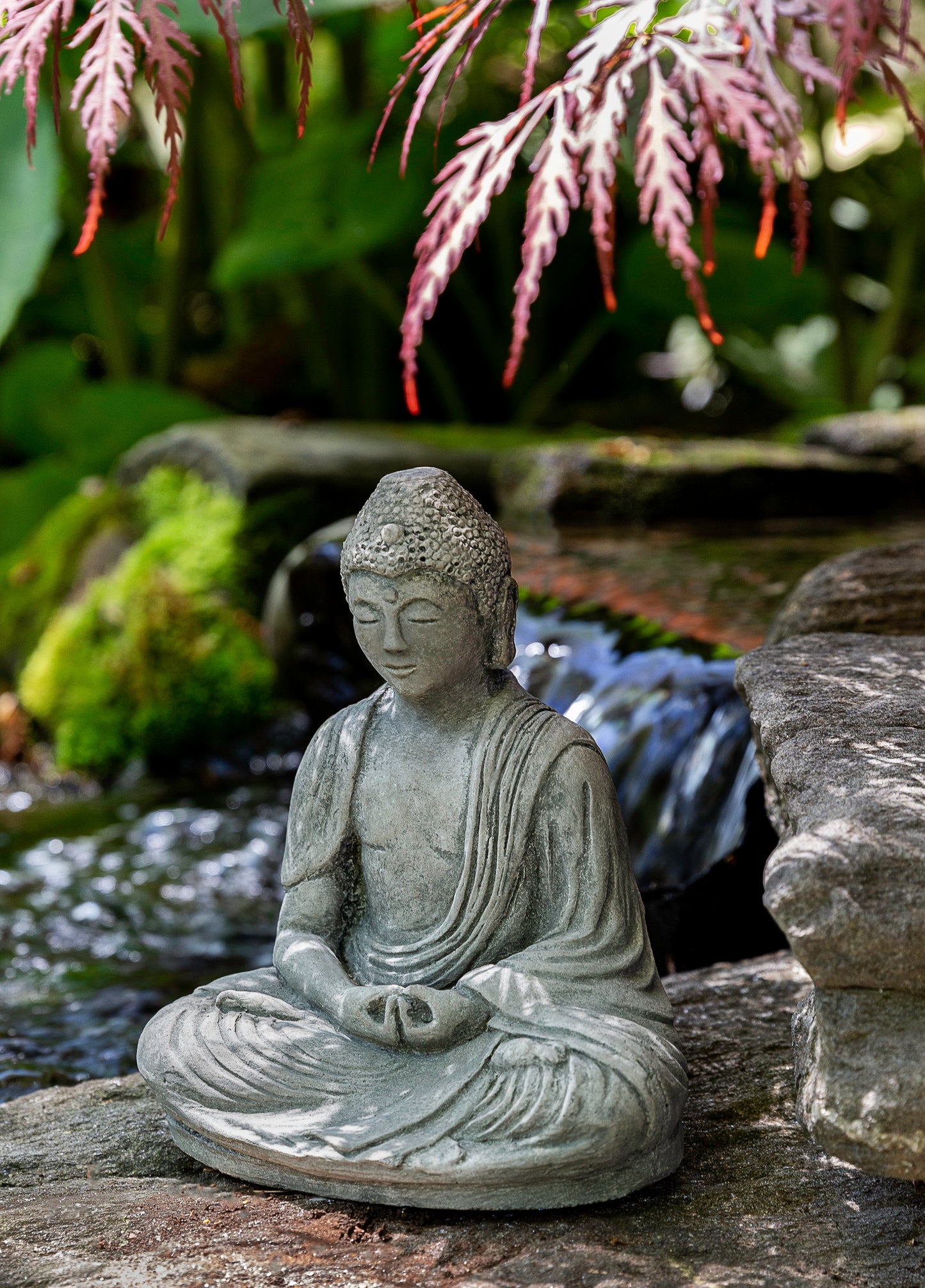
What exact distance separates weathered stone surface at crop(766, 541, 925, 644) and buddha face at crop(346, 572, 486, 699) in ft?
4.07

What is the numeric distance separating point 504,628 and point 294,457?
14.2 feet

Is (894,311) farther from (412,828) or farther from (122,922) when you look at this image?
(412,828)

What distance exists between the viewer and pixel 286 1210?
2.18 m

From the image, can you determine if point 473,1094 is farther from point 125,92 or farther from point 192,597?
point 192,597

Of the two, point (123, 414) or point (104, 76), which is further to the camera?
point (123, 414)

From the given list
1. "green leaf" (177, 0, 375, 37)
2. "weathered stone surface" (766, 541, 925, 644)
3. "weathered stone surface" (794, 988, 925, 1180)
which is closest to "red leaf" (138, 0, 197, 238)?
"weathered stone surface" (794, 988, 925, 1180)

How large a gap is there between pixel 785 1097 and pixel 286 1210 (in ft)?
3.09

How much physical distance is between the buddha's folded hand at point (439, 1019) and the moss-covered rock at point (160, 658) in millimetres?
4090

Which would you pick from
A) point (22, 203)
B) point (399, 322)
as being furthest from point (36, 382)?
point (22, 203)

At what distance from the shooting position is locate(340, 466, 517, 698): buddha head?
2.39m

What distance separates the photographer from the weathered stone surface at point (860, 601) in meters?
3.40

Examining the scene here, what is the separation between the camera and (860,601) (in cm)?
343

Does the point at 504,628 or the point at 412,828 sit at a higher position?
the point at 504,628

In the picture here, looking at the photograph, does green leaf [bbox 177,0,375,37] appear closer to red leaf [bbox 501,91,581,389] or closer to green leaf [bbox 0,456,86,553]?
red leaf [bbox 501,91,581,389]
